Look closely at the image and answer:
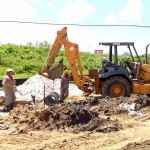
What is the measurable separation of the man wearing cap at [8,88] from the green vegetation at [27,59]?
1543cm

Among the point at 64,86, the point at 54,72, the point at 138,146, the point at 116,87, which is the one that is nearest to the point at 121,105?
the point at 116,87

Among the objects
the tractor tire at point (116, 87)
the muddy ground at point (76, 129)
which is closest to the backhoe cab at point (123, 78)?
the tractor tire at point (116, 87)

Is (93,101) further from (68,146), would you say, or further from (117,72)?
(68,146)

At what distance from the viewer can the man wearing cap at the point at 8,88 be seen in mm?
14680

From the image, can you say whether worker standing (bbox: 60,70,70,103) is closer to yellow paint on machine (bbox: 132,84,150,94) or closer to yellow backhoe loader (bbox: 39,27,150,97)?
yellow backhoe loader (bbox: 39,27,150,97)

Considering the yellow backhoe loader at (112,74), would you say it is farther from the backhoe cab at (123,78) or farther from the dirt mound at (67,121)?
the dirt mound at (67,121)

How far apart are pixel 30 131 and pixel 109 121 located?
2.20 m

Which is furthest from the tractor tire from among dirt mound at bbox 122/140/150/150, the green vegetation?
the green vegetation

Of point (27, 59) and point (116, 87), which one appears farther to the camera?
point (27, 59)

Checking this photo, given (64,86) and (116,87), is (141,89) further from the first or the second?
(64,86)

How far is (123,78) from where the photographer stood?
16188 mm

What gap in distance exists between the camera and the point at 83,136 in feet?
32.6

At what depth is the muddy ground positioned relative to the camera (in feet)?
30.0

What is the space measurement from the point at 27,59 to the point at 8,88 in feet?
89.0
